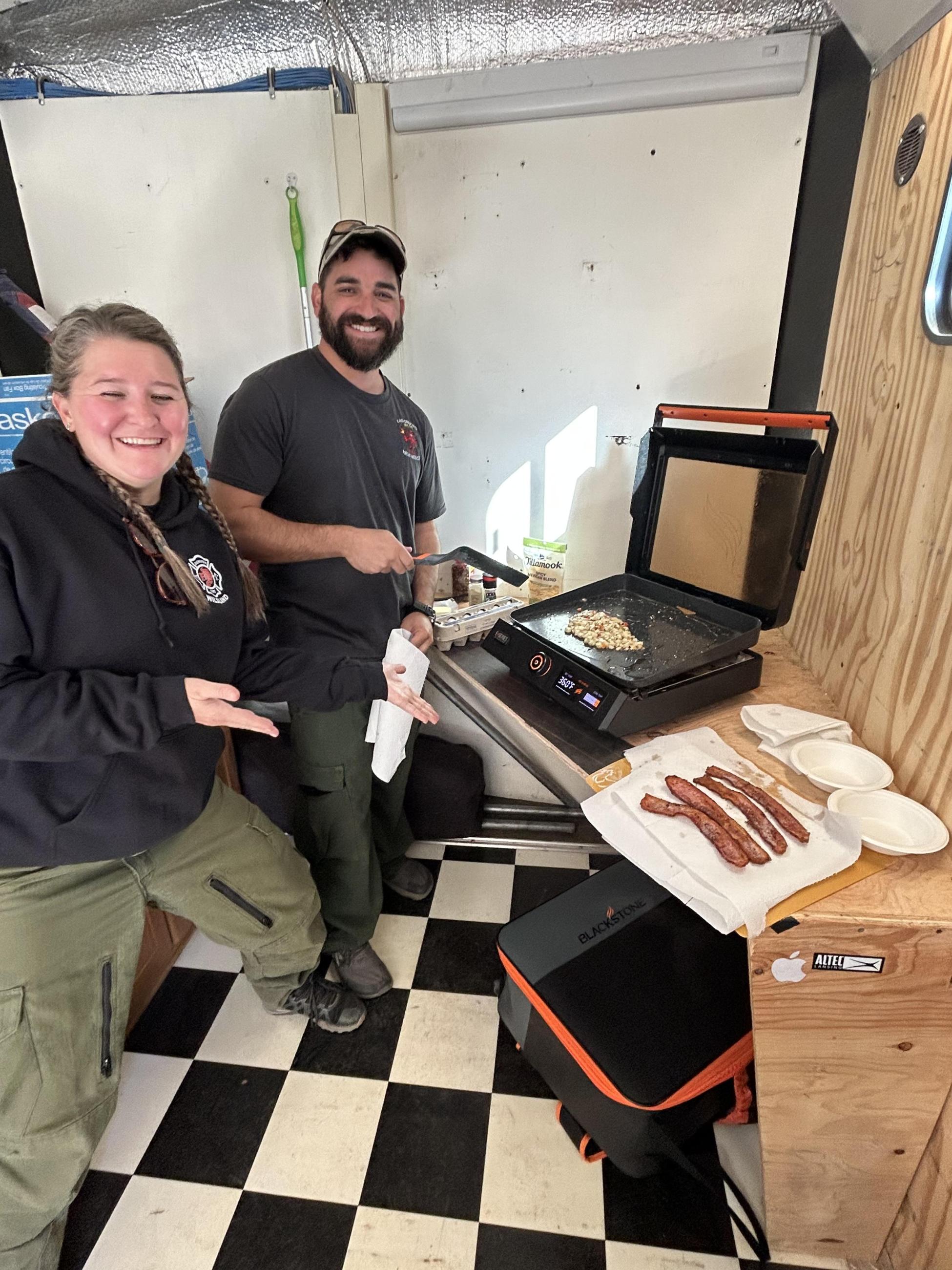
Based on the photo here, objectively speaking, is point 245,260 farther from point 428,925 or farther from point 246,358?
point 428,925

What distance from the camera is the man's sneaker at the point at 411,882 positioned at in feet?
6.41

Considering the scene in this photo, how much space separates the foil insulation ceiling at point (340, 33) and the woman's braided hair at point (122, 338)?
993mm

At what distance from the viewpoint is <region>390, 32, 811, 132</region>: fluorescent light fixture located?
150cm

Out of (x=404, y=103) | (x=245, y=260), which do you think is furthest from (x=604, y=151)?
(x=245, y=260)

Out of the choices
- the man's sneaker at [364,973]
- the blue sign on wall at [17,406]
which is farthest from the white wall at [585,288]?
the man's sneaker at [364,973]

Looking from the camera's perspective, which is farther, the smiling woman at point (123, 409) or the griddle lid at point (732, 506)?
the griddle lid at point (732, 506)

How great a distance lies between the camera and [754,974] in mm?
902

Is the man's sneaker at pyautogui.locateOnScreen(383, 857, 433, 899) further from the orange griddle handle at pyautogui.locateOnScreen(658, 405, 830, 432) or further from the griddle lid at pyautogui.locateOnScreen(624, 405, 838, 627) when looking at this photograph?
the orange griddle handle at pyautogui.locateOnScreen(658, 405, 830, 432)

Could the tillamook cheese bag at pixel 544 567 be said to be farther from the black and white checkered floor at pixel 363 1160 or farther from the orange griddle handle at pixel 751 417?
the black and white checkered floor at pixel 363 1160

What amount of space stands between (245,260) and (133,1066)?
2.06 m

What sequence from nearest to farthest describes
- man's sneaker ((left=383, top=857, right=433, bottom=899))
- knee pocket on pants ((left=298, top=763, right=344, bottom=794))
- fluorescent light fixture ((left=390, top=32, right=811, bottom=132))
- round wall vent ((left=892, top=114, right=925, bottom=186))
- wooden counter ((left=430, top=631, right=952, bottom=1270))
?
1. wooden counter ((left=430, top=631, right=952, bottom=1270))
2. round wall vent ((left=892, top=114, right=925, bottom=186))
3. fluorescent light fixture ((left=390, top=32, right=811, bottom=132))
4. knee pocket on pants ((left=298, top=763, right=344, bottom=794))
5. man's sneaker ((left=383, top=857, right=433, bottom=899))

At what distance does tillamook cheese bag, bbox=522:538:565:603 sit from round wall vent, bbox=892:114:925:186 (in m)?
1.08

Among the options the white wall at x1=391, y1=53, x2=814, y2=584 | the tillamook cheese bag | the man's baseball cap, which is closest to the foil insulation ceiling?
the white wall at x1=391, y1=53, x2=814, y2=584

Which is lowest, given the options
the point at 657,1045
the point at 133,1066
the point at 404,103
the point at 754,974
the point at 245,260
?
the point at 133,1066
